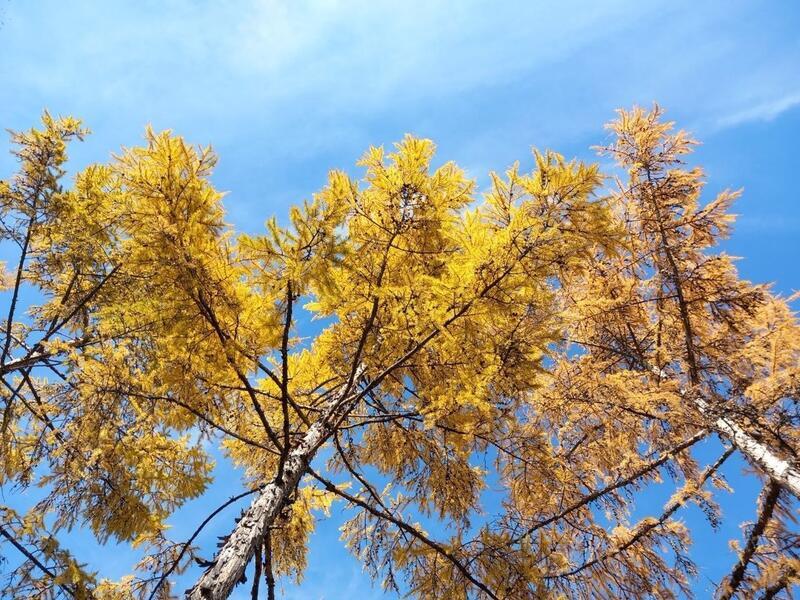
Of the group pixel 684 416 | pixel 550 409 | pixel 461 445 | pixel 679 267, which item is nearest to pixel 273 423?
pixel 461 445

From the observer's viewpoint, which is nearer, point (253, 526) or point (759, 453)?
point (253, 526)

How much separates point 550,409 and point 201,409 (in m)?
4.81

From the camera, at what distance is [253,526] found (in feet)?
13.4

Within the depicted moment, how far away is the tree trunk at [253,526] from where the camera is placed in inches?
138

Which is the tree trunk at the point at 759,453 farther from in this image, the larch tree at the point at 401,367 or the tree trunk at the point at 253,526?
the tree trunk at the point at 253,526

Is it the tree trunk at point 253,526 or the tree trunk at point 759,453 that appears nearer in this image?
the tree trunk at point 253,526

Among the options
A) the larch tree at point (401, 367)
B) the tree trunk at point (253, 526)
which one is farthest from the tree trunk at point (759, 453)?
the tree trunk at point (253, 526)

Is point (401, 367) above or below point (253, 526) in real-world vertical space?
above

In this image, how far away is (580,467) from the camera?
7020 millimetres

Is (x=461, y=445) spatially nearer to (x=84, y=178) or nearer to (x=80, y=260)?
(x=80, y=260)

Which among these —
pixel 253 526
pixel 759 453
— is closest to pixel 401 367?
pixel 253 526

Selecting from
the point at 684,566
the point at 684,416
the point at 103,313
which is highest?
the point at 103,313

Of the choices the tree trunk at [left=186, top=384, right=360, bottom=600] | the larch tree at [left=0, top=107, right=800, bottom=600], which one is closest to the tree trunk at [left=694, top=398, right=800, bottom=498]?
the larch tree at [left=0, top=107, right=800, bottom=600]

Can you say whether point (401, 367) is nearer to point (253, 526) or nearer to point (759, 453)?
point (253, 526)
